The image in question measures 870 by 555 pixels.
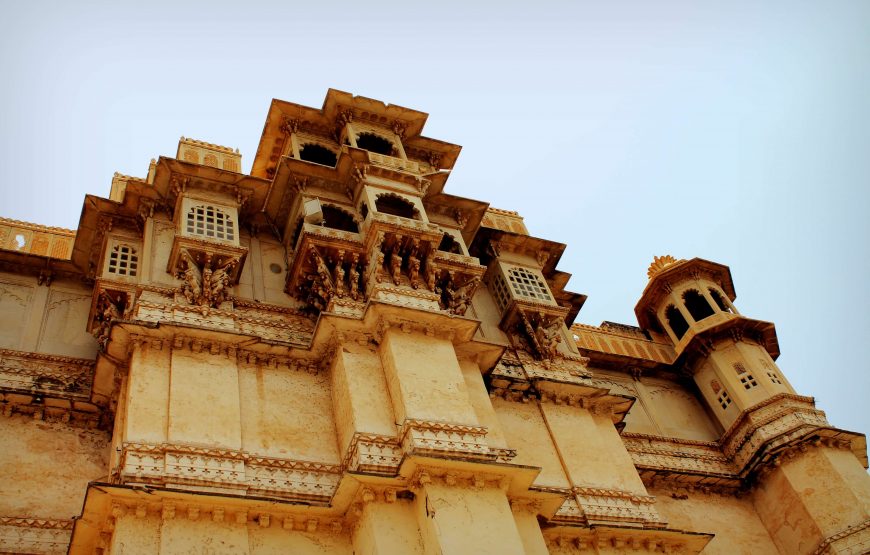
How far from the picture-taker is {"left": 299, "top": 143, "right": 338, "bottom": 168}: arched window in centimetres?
2042

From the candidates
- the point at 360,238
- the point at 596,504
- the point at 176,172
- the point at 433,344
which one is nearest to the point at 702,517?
the point at 596,504

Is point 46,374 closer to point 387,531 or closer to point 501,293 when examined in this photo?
point 387,531

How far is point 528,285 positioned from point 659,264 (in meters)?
6.89

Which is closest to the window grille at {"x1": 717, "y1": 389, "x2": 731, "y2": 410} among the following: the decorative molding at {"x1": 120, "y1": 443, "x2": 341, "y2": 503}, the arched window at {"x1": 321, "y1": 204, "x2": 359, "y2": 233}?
the arched window at {"x1": 321, "y1": 204, "x2": 359, "y2": 233}

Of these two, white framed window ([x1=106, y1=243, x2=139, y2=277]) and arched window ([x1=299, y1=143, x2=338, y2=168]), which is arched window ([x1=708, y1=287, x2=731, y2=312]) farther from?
white framed window ([x1=106, y1=243, x2=139, y2=277])

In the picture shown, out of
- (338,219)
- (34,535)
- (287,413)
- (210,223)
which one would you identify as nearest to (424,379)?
(287,413)

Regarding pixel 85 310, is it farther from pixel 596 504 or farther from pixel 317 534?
pixel 596 504

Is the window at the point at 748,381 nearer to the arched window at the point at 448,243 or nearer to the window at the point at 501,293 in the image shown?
the window at the point at 501,293

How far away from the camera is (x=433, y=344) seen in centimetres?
1550

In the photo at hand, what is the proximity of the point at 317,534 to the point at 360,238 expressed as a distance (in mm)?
6584

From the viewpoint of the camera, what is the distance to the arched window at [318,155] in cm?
2042

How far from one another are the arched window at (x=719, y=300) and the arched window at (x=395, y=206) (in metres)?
10.4

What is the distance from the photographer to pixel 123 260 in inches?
657

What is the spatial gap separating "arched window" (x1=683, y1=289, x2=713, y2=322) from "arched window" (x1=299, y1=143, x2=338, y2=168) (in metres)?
11.2
